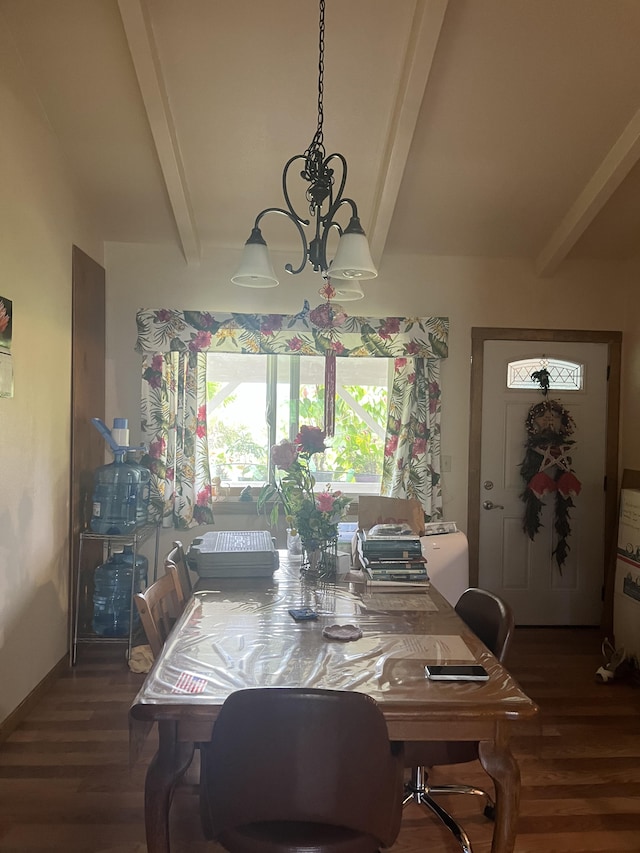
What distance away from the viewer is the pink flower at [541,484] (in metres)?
4.18

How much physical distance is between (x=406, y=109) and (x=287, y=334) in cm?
154

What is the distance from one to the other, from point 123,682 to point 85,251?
7.84ft

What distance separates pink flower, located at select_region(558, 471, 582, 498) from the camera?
13.7ft

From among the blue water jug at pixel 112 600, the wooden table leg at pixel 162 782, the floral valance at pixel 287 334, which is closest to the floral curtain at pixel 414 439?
the floral valance at pixel 287 334

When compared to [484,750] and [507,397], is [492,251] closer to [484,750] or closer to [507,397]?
[507,397]

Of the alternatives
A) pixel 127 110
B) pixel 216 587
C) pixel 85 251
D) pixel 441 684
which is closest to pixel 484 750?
pixel 441 684

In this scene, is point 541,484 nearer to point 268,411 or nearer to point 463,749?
point 268,411

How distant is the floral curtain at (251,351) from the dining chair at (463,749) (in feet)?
6.04

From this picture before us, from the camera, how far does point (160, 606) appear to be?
2113 millimetres

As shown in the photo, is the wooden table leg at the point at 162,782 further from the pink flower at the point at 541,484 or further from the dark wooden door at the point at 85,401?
the pink flower at the point at 541,484

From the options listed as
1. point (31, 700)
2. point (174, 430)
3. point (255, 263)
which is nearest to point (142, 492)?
point (174, 430)

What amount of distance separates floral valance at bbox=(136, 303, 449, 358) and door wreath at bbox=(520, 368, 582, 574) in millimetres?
753

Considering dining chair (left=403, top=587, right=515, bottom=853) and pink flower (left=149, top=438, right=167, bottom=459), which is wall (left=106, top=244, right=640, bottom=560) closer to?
pink flower (left=149, top=438, right=167, bottom=459)

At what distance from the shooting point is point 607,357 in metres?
4.33
